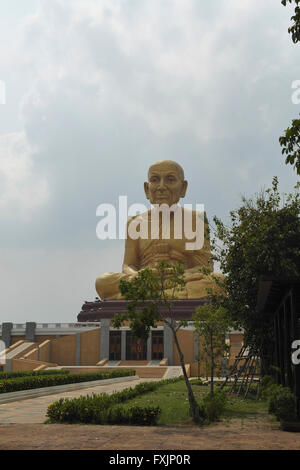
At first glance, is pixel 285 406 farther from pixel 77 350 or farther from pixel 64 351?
pixel 64 351

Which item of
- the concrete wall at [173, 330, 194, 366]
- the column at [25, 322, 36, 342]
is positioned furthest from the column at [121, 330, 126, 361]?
the column at [25, 322, 36, 342]

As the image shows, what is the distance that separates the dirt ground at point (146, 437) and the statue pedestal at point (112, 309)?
26.0 metres

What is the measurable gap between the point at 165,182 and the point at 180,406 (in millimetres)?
30896

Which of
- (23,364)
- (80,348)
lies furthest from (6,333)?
(23,364)

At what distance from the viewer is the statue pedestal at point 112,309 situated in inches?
1500

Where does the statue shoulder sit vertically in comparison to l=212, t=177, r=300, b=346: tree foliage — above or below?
above

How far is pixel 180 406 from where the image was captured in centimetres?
1373

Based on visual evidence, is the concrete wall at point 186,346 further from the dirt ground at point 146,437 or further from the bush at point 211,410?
the dirt ground at point 146,437

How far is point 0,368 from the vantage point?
1276 inches

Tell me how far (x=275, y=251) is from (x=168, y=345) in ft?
66.8

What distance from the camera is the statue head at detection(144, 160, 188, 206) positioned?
4300cm

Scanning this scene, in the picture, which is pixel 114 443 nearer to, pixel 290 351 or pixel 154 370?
pixel 290 351

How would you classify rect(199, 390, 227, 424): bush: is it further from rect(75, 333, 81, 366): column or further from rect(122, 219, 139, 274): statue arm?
rect(122, 219, 139, 274): statue arm

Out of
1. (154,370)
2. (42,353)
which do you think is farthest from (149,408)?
(42,353)
